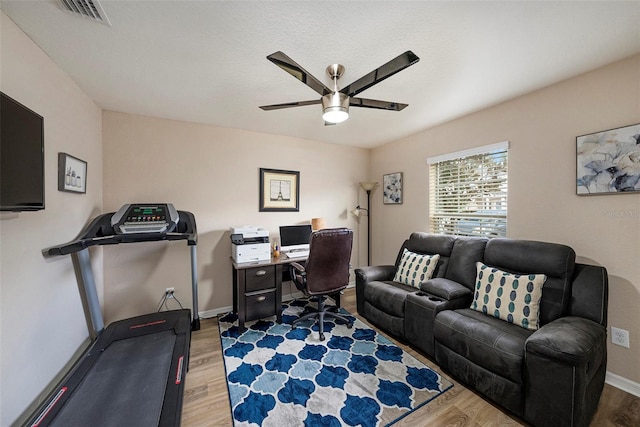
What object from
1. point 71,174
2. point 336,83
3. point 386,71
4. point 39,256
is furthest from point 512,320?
point 71,174

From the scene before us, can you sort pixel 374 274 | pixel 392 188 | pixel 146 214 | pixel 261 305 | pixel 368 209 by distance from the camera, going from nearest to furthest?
pixel 146 214
pixel 261 305
pixel 374 274
pixel 392 188
pixel 368 209

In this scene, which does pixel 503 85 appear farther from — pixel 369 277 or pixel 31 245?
pixel 31 245

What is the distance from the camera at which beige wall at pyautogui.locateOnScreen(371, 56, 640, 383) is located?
5.68ft

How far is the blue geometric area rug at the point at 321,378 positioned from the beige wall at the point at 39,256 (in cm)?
118

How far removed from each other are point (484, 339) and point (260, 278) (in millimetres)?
2145

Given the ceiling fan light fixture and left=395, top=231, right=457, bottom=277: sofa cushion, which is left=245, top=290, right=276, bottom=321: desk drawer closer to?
left=395, top=231, right=457, bottom=277: sofa cushion

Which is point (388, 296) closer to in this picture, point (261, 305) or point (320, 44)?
point (261, 305)

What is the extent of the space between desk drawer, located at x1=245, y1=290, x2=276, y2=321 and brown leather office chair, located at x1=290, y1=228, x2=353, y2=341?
0.35 m

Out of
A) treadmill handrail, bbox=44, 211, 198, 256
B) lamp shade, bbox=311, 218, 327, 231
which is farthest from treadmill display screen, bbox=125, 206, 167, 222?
lamp shade, bbox=311, 218, 327, 231

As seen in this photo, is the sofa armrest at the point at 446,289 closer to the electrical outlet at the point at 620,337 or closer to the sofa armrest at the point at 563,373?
the sofa armrest at the point at 563,373

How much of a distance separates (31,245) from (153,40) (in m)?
1.52

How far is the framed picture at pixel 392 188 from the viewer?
3670 mm

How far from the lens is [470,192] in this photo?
282 centimetres

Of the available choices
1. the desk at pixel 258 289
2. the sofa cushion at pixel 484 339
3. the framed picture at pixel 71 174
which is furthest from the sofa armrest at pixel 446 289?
the framed picture at pixel 71 174
